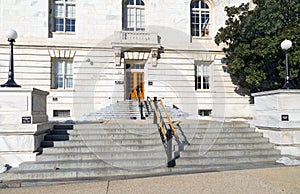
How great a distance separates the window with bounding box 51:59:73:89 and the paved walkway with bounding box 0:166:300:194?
14.5m

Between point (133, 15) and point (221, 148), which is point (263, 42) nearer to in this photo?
point (133, 15)

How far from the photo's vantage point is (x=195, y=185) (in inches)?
221

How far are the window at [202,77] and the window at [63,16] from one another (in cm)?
1060

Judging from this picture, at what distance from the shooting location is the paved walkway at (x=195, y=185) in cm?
532

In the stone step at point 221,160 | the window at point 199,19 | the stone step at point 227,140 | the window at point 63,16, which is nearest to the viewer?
the stone step at point 221,160

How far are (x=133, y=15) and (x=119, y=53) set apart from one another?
390cm

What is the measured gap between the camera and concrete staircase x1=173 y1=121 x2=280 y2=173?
24.5 ft

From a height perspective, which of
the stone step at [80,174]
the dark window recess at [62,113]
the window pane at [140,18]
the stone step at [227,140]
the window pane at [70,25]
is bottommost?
the stone step at [80,174]

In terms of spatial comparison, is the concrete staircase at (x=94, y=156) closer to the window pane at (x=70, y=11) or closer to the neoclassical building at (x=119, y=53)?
the neoclassical building at (x=119, y=53)

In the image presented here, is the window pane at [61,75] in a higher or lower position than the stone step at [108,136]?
higher

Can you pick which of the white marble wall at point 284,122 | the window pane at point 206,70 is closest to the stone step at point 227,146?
the white marble wall at point 284,122

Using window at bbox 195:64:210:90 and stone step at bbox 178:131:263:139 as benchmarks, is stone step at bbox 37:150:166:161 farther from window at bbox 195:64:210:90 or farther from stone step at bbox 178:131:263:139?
window at bbox 195:64:210:90

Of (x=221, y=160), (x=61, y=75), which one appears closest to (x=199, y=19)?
(x=61, y=75)

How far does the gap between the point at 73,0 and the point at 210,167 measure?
17.7 metres
